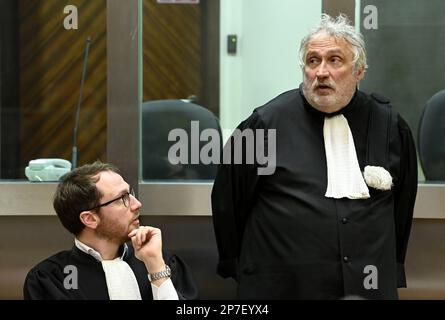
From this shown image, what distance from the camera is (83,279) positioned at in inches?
106

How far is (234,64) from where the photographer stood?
150 inches

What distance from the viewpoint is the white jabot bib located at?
271cm

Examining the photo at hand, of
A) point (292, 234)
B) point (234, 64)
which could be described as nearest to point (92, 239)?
point (292, 234)

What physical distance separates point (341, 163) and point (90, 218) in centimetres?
96

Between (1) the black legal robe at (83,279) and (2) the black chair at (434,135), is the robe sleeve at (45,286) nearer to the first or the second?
(1) the black legal robe at (83,279)

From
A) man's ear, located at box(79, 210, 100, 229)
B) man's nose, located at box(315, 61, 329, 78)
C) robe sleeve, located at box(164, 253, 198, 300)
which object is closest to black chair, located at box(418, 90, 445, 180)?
man's nose, located at box(315, 61, 329, 78)

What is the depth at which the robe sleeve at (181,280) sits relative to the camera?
2.72m

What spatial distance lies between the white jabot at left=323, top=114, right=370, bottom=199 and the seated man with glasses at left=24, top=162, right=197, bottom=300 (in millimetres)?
662

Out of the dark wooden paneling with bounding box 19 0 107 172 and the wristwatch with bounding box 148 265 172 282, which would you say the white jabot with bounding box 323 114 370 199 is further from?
the dark wooden paneling with bounding box 19 0 107 172

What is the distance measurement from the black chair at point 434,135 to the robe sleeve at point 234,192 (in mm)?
1102

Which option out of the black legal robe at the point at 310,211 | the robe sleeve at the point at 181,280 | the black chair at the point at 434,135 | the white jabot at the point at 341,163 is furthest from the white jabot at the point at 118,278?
the black chair at the point at 434,135

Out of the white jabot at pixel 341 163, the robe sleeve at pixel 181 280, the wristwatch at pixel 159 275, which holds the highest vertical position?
the white jabot at pixel 341 163

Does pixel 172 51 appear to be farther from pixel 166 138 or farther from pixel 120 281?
pixel 120 281
